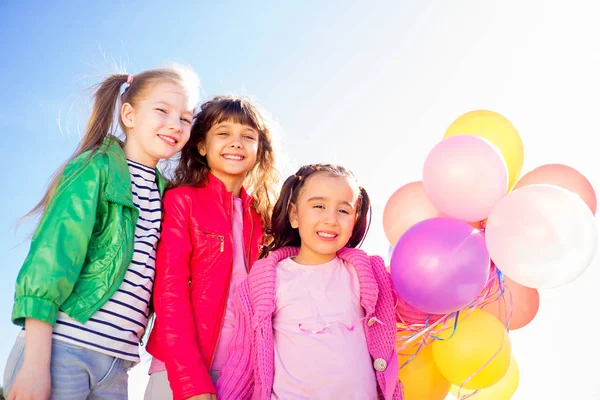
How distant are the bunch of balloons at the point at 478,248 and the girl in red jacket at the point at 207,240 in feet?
2.91

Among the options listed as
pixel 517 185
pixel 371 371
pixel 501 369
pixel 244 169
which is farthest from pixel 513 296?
pixel 244 169

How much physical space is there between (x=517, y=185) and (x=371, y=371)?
142 cm

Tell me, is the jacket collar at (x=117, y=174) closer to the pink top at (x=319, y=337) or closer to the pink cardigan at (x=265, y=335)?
the pink cardigan at (x=265, y=335)

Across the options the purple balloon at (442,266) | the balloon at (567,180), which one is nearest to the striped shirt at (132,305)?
the purple balloon at (442,266)

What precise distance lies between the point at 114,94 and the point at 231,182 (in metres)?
0.87

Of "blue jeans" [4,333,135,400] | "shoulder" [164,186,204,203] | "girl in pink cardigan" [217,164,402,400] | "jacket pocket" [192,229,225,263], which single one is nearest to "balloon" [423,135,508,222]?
"girl in pink cardigan" [217,164,402,400]

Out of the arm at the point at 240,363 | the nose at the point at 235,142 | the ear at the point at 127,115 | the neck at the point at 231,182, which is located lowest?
the arm at the point at 240,363

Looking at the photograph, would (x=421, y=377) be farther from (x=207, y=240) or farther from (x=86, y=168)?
(x=86, y=168)

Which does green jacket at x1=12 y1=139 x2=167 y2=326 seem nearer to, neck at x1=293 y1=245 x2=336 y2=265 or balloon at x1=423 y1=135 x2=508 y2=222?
neck at x1=293 y1=245 x2=336 y2=265

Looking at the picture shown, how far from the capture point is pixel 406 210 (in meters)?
3.22

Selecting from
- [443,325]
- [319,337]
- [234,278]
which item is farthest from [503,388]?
[234,278]

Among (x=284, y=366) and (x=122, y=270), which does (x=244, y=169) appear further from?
(x=284, y=366)

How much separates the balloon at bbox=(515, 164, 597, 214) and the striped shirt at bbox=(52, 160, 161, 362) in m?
2.14

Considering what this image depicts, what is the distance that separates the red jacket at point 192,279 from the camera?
263 centimetres
